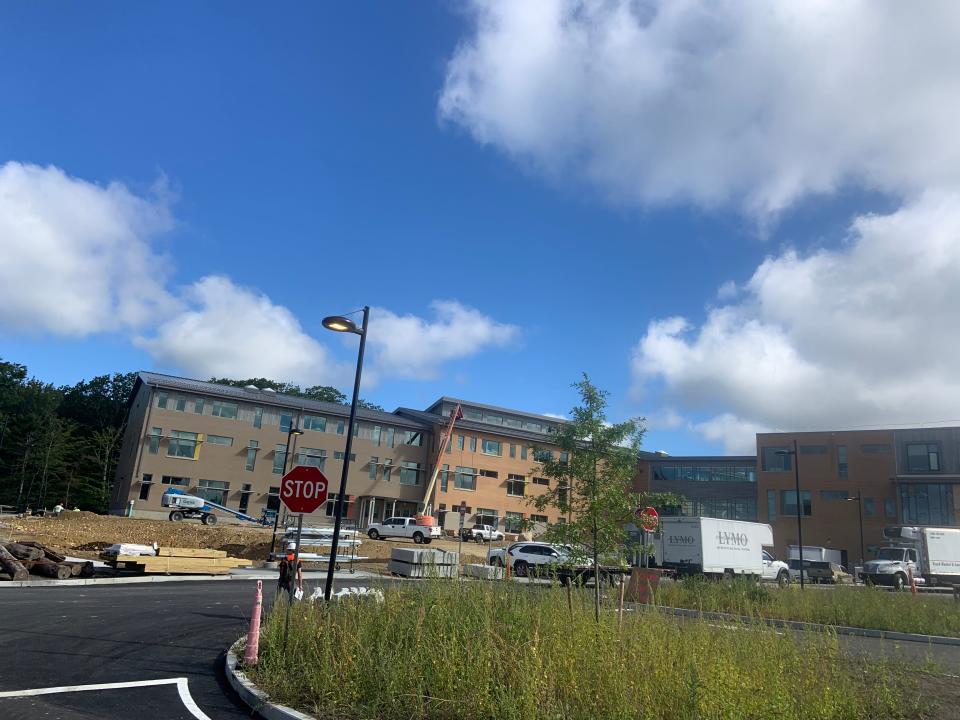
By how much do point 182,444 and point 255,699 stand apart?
2172 inches

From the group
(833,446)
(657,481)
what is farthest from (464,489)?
(833,446)

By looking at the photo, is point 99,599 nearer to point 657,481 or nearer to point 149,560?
point 149,560

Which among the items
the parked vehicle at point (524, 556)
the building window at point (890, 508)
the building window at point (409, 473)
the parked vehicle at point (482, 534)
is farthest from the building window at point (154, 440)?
the building window at point (890, 508)

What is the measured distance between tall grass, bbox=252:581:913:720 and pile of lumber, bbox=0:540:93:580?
575 inches

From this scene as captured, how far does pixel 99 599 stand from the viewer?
53.4 ft

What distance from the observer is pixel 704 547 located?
105ft

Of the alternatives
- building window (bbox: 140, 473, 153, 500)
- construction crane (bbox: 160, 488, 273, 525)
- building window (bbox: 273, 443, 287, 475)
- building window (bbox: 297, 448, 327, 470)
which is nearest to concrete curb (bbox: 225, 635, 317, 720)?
construction crane (bbox: 160, 488, 273, 525)

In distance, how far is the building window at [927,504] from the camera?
187ft

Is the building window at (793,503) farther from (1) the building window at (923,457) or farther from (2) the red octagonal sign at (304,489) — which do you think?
(2) the red octagonal sign at (304,489)

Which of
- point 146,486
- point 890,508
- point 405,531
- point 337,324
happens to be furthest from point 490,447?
point 337,324

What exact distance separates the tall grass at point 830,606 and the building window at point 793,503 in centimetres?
4809

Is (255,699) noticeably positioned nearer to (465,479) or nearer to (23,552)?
(23,552)

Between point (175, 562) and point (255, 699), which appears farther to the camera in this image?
point (175, 562)

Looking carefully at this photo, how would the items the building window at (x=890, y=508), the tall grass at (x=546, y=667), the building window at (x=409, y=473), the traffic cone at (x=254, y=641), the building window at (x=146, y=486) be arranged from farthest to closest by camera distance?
the building window at (x=409, y=473) < the building window at (x=890, y=508) < the building window at (x=146, y=486) < the traffic cone at (x=254, y=641) < the tall grass at (x=546, y=667)
